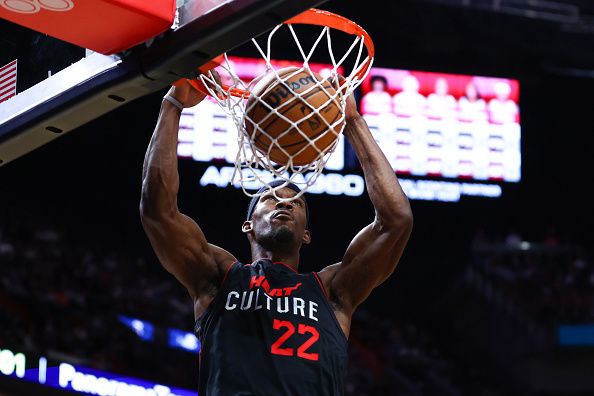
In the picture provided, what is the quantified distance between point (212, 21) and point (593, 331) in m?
11.0

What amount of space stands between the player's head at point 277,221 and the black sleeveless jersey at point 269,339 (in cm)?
16

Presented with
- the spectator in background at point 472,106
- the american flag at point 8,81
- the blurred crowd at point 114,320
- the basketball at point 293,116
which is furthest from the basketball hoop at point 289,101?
the spectator in background at point 472,106

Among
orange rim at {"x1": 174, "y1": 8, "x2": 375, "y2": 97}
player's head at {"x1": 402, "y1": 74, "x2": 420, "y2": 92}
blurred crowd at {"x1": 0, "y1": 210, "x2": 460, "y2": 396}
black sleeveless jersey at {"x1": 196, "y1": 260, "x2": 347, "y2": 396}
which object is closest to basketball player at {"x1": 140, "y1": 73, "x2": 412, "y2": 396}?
black sleeveless jersey at {"x1": 196, "y1": 260, "x2": 347, "y2": 396}

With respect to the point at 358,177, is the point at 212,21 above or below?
below

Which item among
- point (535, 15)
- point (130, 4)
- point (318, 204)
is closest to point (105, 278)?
point (318, 204)

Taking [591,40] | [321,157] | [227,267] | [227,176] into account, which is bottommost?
[227,267]

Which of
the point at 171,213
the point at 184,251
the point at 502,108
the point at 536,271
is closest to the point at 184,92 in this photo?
the point at 171,213

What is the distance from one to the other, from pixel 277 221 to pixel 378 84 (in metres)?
7.85

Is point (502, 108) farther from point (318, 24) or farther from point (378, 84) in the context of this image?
A: point (318, 24)

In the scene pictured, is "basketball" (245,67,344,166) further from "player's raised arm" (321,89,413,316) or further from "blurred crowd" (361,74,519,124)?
"blurred crowd" (361,74,519,124)

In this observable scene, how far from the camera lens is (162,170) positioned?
3406 millimetres

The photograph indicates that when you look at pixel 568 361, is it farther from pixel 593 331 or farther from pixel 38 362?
pixel 38 362

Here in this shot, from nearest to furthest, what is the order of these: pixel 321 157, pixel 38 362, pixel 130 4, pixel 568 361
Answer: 1. pixel 130 4
2. pixel 321 157
3. pixel 38 362
4. pixel 568 361

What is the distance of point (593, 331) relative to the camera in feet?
40.9
